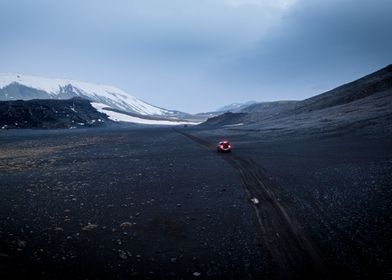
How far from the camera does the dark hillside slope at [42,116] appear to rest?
370ft

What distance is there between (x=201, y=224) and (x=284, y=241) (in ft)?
9.80

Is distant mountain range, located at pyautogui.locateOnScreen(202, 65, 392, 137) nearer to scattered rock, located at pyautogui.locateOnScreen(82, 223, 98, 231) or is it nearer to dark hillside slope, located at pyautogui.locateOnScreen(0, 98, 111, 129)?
scattered rock, located at pyautogui.locateOnScreen(82, 223, 98, 231)

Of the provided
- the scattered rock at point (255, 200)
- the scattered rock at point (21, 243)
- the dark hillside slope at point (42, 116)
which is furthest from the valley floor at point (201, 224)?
the dark hillside slope at point (42, 116)

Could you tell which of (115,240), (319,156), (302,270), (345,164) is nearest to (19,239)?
(115,240)

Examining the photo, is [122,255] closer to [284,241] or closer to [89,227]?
[89,227]

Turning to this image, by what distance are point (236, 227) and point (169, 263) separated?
3083 millimetres

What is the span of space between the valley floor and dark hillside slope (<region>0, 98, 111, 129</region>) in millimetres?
107361

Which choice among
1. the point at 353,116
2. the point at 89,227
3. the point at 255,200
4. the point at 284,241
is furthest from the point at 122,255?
the point at 353,116

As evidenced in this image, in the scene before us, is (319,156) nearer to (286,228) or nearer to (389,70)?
(286,228)

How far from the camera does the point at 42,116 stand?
124 metres

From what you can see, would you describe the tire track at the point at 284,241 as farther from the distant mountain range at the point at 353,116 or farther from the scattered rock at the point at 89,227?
the distant mountain range at the point at 353,116

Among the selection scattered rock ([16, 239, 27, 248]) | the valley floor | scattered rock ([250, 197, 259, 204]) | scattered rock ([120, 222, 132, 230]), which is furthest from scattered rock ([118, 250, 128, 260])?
scattered rock ([250, 197, 259, 204])

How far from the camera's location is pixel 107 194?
14797 mm

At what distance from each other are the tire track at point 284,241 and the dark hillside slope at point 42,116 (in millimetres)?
114750
